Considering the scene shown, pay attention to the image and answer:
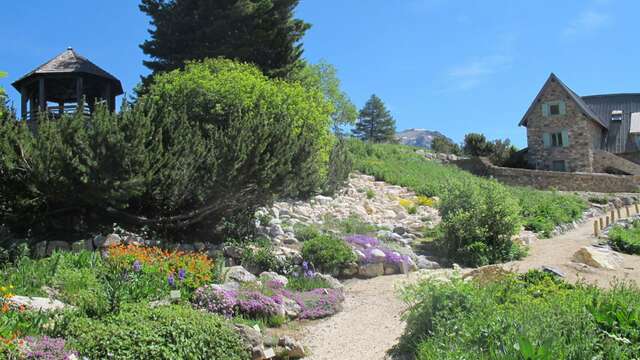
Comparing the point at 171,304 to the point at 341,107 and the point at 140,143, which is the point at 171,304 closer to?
the point at 140,143

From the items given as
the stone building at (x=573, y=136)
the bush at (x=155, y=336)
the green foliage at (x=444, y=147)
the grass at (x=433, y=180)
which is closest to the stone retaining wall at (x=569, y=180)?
the grass at (x=433, y=180)

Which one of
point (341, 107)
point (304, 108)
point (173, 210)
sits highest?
point (341, 107)

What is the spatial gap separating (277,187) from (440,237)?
14.7ft

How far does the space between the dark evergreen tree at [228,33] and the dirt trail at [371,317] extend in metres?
12.5

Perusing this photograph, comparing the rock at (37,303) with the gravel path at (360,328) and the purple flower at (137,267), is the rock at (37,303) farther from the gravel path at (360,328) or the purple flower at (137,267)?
the gravel path at (360,328)

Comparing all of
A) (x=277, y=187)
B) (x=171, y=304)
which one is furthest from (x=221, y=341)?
(x=277, y=187)

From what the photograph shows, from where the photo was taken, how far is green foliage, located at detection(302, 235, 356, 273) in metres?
11.0

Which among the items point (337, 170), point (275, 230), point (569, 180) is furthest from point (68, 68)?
point (569, 180)

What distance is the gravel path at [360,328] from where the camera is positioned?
23.1 feet

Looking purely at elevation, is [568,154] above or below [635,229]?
above

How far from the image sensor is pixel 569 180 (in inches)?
1119

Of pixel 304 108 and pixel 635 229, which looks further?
pixel 635 229

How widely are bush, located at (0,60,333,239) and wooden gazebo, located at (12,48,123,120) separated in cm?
592

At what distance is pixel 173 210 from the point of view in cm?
1152
